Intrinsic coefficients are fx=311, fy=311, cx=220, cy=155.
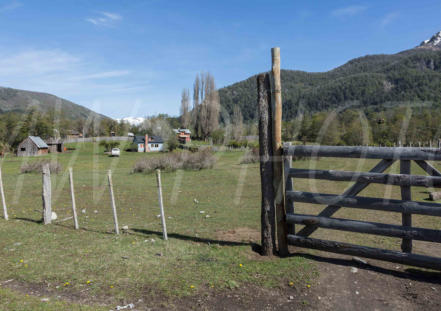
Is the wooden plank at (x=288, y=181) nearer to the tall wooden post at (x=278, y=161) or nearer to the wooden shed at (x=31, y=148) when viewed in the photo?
the tall wooden post at (x=278, y=161)

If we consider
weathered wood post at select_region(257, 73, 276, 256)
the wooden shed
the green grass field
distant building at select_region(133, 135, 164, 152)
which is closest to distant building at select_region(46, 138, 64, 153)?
the wooden shed

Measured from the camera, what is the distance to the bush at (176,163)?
25.7m

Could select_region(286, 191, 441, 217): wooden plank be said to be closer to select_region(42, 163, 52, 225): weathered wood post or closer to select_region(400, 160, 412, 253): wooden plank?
select_region(400, 160, 412, 253): wooden plank

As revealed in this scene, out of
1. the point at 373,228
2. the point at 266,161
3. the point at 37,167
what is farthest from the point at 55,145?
the point at 373,228

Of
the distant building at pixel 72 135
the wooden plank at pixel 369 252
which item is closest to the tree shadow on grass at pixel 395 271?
the wooden plank at pixel 369 252

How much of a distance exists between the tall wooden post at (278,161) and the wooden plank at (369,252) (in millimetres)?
225

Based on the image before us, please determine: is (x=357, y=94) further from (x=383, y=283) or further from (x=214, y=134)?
(x=383, y=283)

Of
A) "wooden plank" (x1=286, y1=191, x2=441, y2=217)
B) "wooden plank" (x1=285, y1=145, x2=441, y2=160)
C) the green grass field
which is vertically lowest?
the green grass field

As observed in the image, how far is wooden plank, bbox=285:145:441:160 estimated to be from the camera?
496 cm

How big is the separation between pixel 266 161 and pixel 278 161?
0.76 feet

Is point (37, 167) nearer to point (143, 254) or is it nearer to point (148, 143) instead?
point (143, 254)

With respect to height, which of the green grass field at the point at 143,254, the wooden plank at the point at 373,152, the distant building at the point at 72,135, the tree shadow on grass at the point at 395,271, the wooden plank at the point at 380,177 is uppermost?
the distant building at the point at 72,135

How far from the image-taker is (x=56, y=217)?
33.3ft

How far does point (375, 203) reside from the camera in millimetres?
5387
